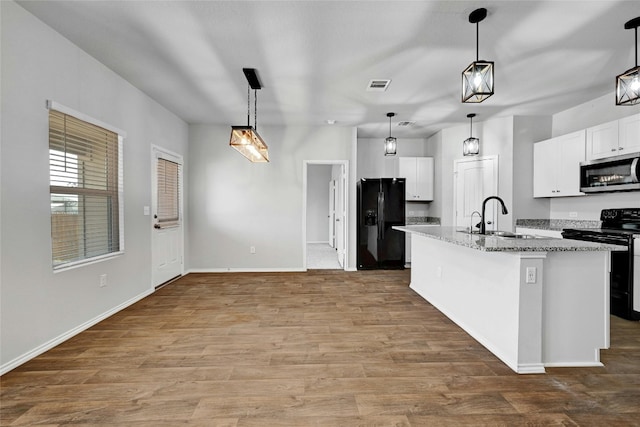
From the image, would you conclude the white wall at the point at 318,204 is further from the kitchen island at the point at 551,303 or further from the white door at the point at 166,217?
the kitchen island at the point at 551,303

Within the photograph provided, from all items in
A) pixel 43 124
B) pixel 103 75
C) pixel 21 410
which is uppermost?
pixel 103 75

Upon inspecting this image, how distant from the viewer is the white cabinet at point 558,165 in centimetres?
409

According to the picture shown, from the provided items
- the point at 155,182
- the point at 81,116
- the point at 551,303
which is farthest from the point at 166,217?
the point at 551,303

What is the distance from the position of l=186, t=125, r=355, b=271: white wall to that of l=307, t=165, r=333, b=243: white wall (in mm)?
4138

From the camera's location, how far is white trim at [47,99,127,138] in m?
2.54

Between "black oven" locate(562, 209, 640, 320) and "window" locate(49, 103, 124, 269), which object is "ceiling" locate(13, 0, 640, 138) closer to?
"window" locate(49, 103, 124, 269)

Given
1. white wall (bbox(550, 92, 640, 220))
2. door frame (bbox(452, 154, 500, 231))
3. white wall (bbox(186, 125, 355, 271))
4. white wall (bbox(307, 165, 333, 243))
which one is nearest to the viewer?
white wall (bbox(550, 92, 640, 220))

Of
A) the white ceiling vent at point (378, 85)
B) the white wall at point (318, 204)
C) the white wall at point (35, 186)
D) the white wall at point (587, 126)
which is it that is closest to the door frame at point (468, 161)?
the white wall at point (587, 126)

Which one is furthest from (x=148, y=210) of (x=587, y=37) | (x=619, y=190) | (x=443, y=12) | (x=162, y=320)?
(x=619, y=190)

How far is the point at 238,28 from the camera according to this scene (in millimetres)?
2518

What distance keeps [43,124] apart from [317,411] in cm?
306

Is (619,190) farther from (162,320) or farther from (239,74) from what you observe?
(162,320)

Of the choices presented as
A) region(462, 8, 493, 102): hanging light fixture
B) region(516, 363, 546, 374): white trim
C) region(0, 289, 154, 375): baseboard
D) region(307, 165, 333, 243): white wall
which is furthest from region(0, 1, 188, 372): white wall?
region(307, 165, 333, 243): white wall

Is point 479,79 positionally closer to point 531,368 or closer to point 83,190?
point 531,368
